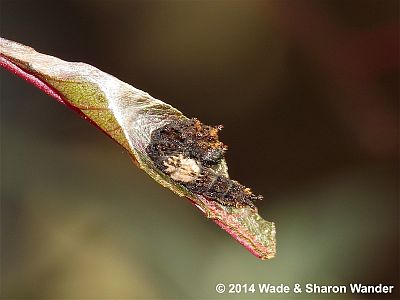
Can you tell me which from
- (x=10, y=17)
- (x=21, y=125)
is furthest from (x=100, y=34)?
(x=21, y=125)

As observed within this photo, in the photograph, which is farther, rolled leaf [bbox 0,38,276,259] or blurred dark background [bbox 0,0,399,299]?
blurred dark background [bbox 0,0,399,299]

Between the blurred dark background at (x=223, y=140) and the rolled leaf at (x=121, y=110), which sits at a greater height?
the blurred dark background at (x=223, y=140)

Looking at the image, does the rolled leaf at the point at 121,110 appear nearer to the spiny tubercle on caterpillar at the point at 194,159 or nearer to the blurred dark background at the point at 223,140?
the spiny tubercle on caterpillar at the point at 194,159

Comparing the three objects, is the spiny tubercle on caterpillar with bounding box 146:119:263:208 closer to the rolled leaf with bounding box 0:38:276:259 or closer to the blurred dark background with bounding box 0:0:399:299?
the rolled leaf with bounding box 0:38:276:259

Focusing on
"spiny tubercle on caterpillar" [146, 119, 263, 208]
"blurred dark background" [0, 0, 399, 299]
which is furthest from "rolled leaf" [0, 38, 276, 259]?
"blurred dark background" [0, 0, 399, 299]

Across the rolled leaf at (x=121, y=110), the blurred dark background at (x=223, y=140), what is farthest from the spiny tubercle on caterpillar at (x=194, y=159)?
the blurred dark background at (x=223, y=140)
